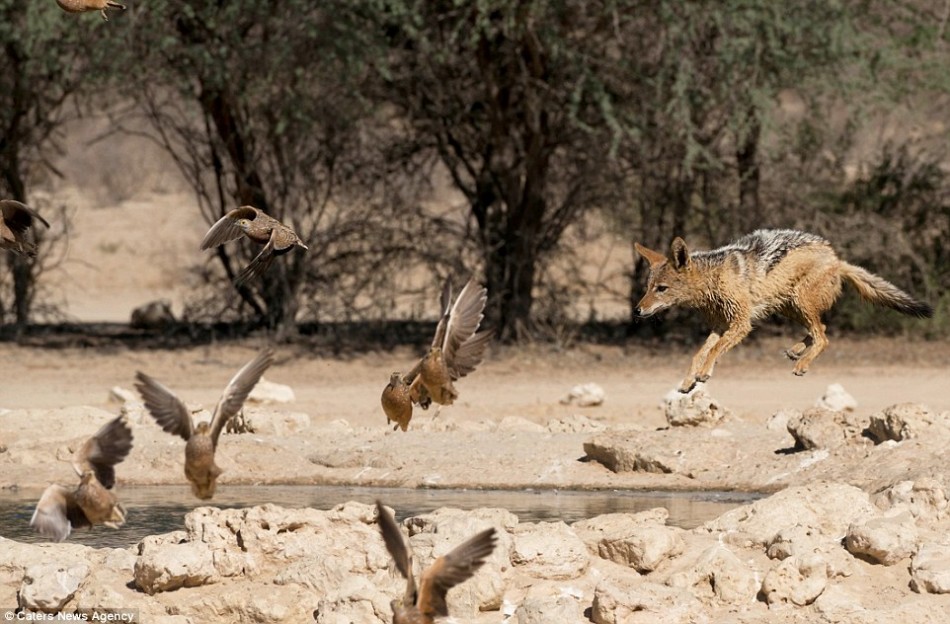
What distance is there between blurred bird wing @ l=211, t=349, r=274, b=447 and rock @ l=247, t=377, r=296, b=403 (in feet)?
28.5

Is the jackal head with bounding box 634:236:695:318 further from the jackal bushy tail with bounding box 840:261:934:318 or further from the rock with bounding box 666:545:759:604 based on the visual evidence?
the rock with bounding box 666:545:759:604

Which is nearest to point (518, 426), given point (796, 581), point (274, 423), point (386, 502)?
point (274, 423)

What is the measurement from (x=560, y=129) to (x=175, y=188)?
20.4 m

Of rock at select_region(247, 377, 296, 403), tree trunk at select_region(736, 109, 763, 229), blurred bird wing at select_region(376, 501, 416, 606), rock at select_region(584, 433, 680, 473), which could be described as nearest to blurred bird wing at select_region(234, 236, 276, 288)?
blurred bird wing at select_region(376, 501, 416, 606)

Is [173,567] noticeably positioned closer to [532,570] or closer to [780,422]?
[532,570]

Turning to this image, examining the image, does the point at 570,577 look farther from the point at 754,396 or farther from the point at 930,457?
the point at 754,396

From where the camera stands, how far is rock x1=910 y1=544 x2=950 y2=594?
7820mm

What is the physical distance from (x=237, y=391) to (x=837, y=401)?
9042 millimetres

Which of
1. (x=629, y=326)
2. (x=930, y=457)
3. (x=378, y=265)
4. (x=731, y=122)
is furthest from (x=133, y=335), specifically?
(x=930, y=457)

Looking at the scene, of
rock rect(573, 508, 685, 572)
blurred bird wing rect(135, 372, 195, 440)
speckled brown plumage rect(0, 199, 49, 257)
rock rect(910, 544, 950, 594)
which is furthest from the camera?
speckled brown plumage rect(0, 199, 49, 257)

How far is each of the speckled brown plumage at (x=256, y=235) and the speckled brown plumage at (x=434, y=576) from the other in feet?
8.40

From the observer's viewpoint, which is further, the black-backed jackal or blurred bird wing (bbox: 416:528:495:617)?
the black-backed jackal

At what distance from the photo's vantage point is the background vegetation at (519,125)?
1889cm

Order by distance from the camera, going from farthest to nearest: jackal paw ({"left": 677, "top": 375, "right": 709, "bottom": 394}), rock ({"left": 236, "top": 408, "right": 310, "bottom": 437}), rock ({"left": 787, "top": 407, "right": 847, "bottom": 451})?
rock ({"left": 236, "top": 408, "right": 310, "bottom": 437}), rock ({"left": 787, "top": 407, "right": 847, "bottom": 451}), jackal paw ({"left": 677, "top": 375, "right": 709, "bottom": 394})
